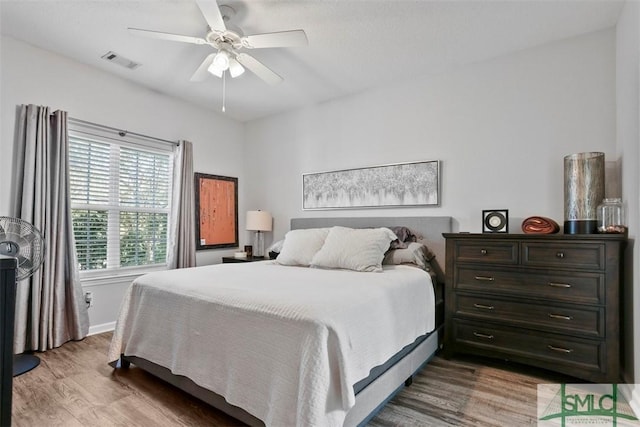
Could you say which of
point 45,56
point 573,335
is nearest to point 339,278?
point 573,335

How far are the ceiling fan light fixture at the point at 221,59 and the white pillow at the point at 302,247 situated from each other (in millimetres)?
1635

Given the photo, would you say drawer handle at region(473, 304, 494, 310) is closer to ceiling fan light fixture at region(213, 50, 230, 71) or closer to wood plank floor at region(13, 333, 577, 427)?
wood plank floor at region(13, 333, 577, 427)

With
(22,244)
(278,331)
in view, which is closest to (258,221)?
(22,244)

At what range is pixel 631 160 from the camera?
81.3 inches

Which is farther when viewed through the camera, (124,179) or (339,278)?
(124,179)

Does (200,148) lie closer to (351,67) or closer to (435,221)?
(351,67)

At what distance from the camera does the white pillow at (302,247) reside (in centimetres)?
304

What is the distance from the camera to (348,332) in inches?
60.7

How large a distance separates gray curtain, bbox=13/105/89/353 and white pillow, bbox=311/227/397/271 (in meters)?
2.24

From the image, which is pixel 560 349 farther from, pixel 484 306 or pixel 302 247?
pixel 302 247

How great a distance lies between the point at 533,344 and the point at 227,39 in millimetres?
3068

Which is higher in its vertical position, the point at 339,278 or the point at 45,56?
the point at 45,56

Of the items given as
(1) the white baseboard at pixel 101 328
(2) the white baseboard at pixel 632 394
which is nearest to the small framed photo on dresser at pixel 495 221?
(2) the white baseboard at pixel 632 394

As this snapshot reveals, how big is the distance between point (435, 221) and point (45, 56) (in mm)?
3878
